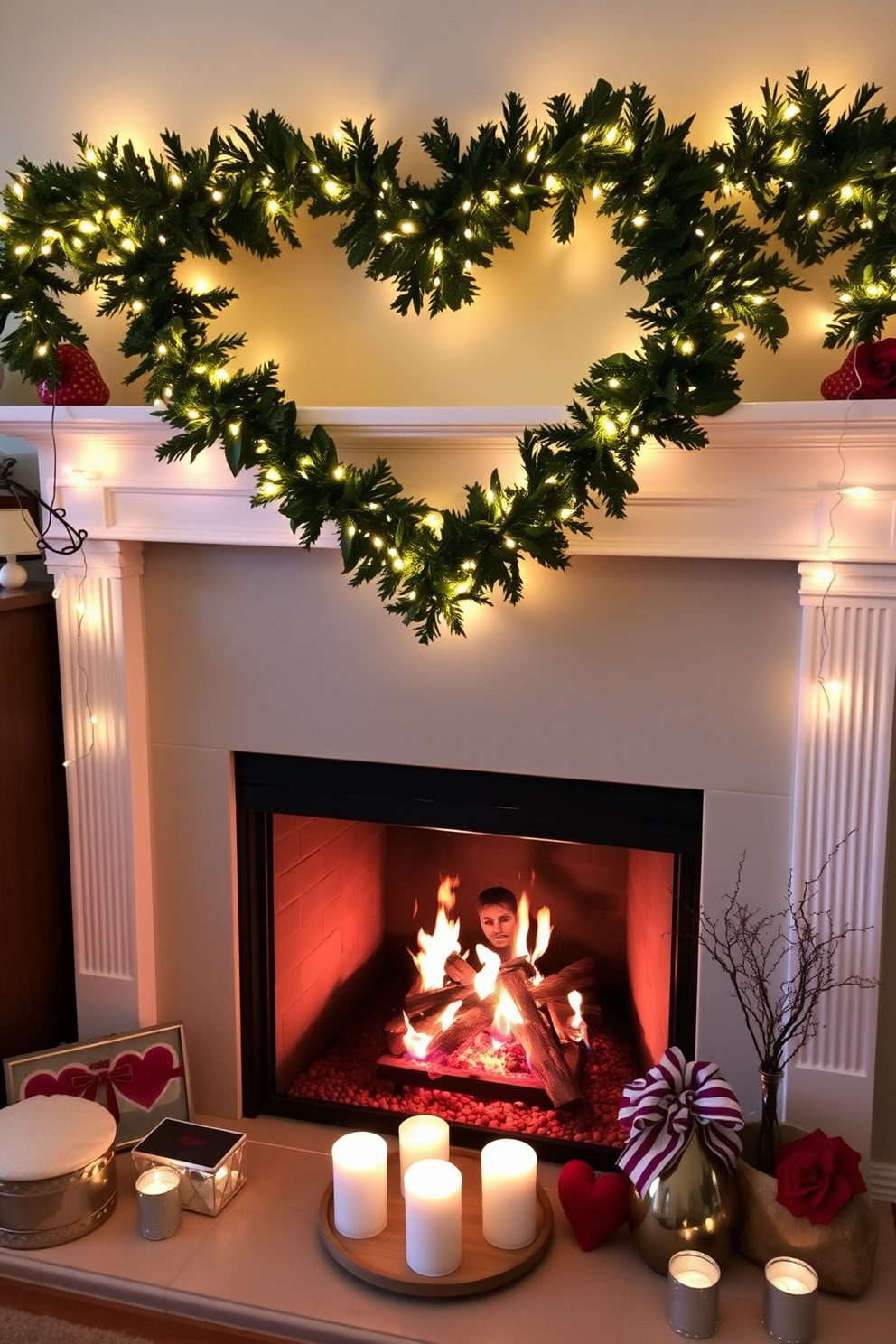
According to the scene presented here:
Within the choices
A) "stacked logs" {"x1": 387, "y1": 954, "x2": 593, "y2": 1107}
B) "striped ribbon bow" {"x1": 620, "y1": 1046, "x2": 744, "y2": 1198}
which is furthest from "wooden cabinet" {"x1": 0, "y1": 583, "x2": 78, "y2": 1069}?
"striped ribbon bow" {"x1": 620, "y1": 1046, "x2": 744, "y2": 1198}

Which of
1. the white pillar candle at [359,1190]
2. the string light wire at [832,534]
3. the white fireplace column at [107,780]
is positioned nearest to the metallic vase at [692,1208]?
the white pillar candle at [359,1190]

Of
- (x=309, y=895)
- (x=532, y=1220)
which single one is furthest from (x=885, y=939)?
(x=309, y=895)

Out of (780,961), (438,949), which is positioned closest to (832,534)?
(780,961)

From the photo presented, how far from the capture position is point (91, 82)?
2.27m

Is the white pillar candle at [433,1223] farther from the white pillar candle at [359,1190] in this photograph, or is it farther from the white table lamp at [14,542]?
the white table lamp at [14,542]

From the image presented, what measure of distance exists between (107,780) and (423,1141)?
3.24 ft

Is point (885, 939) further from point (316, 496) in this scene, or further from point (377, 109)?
point (377, 109)

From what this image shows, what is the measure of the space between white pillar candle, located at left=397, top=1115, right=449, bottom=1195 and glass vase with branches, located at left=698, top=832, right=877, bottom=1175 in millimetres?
587

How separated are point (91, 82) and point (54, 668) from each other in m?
1.21

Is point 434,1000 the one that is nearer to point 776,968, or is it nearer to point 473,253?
point 776,968

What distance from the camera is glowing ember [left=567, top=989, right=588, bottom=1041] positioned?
2529 millimetres

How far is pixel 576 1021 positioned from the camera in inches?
100

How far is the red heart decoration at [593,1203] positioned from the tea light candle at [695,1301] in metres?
0.18

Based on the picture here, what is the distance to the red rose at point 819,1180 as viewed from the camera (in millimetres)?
1917
